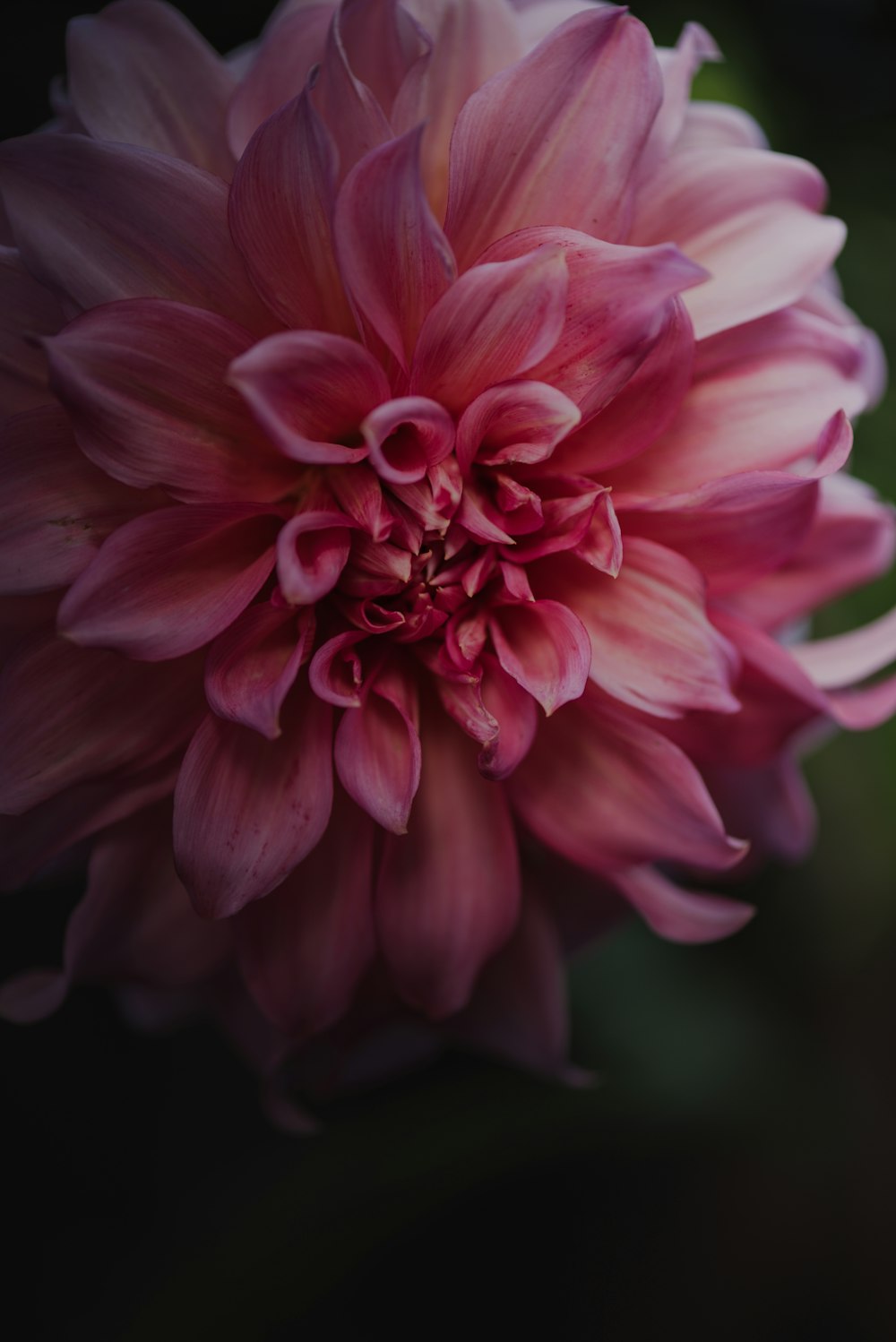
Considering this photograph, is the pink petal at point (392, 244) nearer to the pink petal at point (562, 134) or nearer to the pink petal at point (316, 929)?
the pink petal at point (562, 134)

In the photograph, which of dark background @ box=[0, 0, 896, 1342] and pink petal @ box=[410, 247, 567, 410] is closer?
pink petal @ box=[410, 247, 567, 410]

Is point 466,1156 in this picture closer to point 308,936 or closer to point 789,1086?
point 789,1086

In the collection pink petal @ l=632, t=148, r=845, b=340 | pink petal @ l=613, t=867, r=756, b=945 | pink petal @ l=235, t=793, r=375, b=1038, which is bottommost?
pink petal @ l=613, t=867, r=756, b=945

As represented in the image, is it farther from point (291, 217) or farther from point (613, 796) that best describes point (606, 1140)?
point (291, 217)

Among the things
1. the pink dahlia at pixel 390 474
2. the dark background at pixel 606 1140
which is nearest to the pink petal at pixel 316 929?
the pink dahlia at pixel 390 474

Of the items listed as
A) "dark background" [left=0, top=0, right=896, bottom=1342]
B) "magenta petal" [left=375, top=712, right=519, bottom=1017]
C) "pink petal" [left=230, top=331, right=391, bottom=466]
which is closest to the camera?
"pink petal" [left=230, top=331, right=391, bottom=466]

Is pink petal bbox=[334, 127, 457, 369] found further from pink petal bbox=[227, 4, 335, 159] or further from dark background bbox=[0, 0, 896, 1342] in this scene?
dark background bbox=[0, 0, 896, 1342]

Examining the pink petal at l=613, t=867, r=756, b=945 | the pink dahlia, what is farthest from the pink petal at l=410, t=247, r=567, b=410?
the pink petal at l=613, t=867, r=756, b=945
